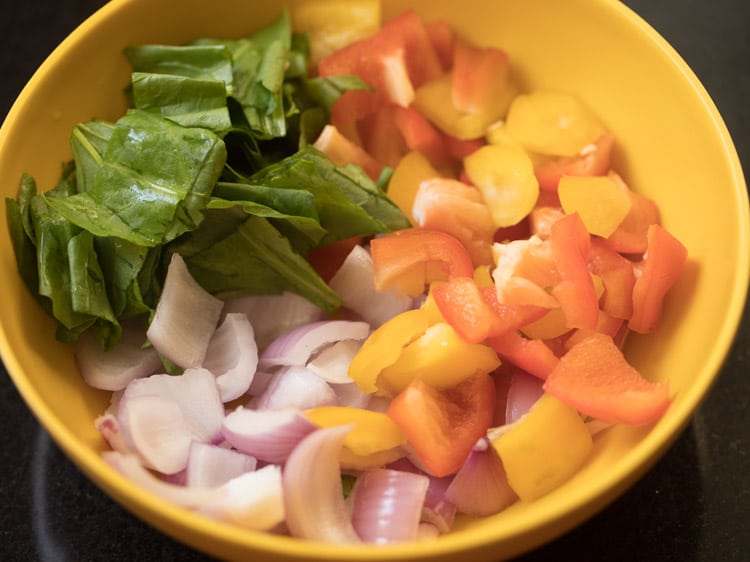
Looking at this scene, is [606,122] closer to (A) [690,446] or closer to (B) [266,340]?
(A) [690,446]

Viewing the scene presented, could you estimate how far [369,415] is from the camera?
0.98 meters

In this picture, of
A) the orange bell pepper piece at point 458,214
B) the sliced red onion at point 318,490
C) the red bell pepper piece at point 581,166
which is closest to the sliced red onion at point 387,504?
the sliced red onion at point 318,490

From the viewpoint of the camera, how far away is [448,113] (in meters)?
1.29

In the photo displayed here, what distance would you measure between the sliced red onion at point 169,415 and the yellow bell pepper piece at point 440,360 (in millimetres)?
221


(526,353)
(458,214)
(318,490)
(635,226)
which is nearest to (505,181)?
(458,214)

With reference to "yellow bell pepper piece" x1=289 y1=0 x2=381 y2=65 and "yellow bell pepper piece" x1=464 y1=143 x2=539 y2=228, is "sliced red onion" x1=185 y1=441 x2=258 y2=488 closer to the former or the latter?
"yellow bell pepper piece" x1=464 y1=143 x2=539 y2=228

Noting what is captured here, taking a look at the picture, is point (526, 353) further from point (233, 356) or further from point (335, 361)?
point (233, 356)

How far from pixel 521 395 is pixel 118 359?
512mm

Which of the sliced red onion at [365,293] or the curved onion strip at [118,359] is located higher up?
the sliced red onion at [365,293]

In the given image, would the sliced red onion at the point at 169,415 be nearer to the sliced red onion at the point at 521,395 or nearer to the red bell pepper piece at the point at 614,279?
the sliced red onion at the point at 521,395

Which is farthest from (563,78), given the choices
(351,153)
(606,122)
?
(351,153)

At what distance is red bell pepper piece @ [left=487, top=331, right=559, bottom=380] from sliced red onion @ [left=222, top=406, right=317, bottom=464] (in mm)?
257

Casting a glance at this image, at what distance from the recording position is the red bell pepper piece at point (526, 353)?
101 cm

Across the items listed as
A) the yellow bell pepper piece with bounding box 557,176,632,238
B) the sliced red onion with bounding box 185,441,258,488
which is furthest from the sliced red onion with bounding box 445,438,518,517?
the yellow bell pepper piece with bounding box 557,176,632,238
